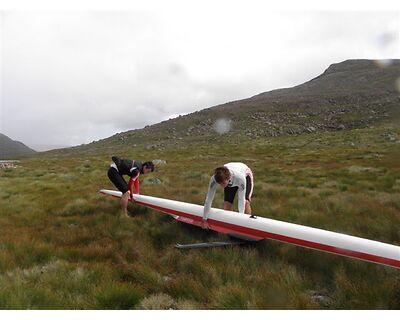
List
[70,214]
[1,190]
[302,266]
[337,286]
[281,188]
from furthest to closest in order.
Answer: [1,190] → [281,188] → [70,214] → [302,266] → [337,286]

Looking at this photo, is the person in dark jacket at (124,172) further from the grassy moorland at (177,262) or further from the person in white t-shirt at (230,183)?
the person in white t-shirt at (230,183)

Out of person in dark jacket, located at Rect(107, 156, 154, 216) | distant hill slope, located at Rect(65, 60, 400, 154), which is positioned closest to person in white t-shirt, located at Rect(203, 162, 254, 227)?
person in dark jacket, located at Rect(107, 156, 154, 216)

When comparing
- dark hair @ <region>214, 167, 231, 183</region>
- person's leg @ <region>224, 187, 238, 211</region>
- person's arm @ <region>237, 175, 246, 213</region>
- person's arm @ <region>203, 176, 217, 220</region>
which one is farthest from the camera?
person's leg @ <region>224, 187, 238, 211</region>

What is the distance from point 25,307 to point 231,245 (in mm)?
3258

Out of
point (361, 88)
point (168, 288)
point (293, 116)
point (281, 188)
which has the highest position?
Result: point (361, 88)

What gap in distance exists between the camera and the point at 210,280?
4.65m

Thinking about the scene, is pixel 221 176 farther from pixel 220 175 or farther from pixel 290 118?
pixel 290 118

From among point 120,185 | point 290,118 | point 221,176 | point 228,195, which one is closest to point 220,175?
point 221,176

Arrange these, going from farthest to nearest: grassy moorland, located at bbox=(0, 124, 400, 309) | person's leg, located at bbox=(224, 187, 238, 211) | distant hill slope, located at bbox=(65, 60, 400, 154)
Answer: distant hill slope, located at bbox=(65, 60, 400, 154) < person's leg, located at bbox=(224, 187, 238, 211) < grassy moorland, located at bbox=(0, 124, 400, 309)

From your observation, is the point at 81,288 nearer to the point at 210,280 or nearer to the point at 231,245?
the point at 210,280

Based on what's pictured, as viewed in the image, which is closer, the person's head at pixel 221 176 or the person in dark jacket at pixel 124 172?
the person's head at pixel 221 176

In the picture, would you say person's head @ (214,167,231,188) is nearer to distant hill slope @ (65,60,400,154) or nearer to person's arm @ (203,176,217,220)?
person's arm @ (203,176,217,220)

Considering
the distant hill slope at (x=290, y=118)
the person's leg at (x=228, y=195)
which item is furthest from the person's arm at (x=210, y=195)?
the distant hill slope at (x=290, y=118)

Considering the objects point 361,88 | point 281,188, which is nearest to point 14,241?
point 281,188
